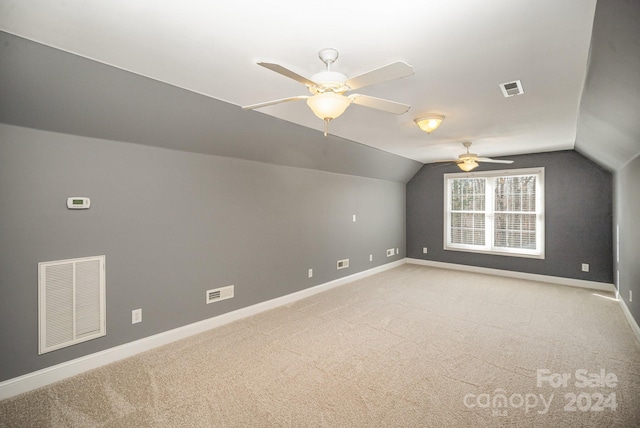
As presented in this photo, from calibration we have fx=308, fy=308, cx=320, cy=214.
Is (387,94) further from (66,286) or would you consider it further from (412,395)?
(66,286)

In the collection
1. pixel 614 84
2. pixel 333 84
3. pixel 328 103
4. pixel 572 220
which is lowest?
pixel 572 220

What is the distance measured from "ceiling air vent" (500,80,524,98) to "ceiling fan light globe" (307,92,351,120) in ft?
5.12

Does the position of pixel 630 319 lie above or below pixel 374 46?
below

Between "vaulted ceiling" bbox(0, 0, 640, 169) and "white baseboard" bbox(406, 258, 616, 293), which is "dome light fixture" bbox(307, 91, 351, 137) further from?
"white baseboard" bbox(406, 258, 616, 293)

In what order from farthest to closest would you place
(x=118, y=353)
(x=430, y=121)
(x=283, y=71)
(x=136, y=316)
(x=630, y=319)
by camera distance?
(x=630, y=319), (x=430, y=121), (x=136, y=316), (x=118, y=353), (x=283, y=71)

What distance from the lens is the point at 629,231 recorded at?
3.84m

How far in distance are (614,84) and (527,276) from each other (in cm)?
495

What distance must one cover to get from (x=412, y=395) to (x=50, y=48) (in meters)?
3.51

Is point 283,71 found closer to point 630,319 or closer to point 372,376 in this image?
point 372,376

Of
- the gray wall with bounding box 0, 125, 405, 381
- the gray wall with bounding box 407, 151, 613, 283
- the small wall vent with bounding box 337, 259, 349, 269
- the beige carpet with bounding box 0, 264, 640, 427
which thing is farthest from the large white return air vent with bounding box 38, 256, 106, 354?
the gray wall with bounding box 407, 151, 613, 283

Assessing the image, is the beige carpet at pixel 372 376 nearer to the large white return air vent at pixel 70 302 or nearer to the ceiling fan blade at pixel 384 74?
the large white return air vent at pixel 70 302

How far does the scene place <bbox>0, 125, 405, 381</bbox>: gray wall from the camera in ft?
8.02

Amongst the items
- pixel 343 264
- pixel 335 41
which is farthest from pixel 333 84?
pixel 343 264

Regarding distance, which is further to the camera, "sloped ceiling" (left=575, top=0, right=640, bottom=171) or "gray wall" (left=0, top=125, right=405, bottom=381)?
"gray wall" (left=0, top=125, right=405, bottom=381)
